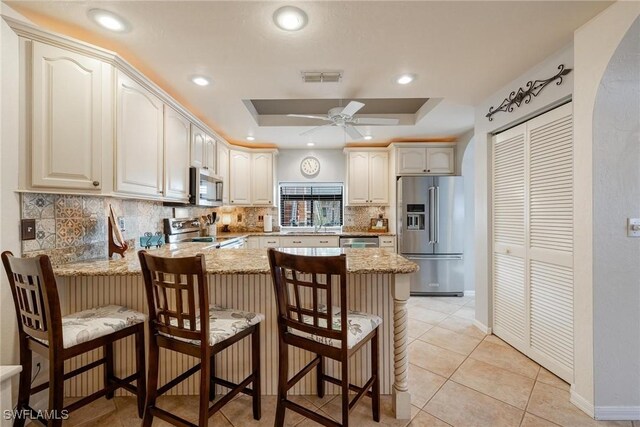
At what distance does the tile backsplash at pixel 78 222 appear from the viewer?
1.69m

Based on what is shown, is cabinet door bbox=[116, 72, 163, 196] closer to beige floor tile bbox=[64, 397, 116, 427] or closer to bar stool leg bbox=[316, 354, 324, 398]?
beige floor tile bbox=[64, 397, 116, 427]

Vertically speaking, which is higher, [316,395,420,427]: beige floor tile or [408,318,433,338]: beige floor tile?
[316,395,420,427]: beige floor tile

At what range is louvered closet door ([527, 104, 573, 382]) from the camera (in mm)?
1941

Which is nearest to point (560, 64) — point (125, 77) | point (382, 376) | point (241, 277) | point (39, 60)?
point (382, 376)

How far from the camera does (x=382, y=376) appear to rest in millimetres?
1822

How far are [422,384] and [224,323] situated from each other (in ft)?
4.97

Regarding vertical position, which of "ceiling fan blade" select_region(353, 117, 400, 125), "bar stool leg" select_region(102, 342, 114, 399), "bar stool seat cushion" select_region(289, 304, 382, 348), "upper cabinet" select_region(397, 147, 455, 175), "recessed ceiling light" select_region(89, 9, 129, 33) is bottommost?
"bar stool leg" select_region(102, 342, 114, 399)

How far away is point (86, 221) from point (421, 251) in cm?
386

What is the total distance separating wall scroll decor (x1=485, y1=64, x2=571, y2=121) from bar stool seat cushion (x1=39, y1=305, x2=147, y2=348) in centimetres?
323

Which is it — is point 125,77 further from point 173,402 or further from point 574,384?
point 574,384

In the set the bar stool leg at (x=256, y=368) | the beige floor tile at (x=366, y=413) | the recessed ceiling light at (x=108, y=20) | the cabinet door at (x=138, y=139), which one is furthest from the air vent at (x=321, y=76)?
the beige floor tile at (x=366, y=413)

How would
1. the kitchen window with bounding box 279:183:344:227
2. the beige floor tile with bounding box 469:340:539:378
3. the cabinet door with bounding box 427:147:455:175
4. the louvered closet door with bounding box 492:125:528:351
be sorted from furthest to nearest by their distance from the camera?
the kitchen window with bounding box 279:183:344:227, the cabinet door with bounding box 427:147:455:175, the louvered closet door with bounding box 492:125:528:351, the beige floor tile with bounding box 469:340:539:378

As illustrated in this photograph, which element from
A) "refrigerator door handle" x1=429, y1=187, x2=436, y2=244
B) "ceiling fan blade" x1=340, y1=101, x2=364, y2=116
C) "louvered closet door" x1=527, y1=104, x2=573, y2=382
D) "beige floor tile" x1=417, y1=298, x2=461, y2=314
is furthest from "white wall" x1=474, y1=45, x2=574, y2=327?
"ceiling fan blade" x1=340, y1=101, x2=364, y2=116

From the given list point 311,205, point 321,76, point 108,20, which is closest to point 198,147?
point 108,20
